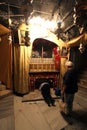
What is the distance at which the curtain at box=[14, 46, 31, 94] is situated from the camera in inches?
273

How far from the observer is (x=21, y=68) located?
6.98 meters

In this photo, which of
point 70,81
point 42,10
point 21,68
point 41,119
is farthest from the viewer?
point 42,10

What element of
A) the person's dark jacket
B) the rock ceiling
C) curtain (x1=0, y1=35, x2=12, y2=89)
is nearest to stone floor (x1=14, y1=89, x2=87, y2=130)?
the person's dark jacket

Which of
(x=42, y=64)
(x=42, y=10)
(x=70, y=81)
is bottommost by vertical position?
(x=70, y=81)

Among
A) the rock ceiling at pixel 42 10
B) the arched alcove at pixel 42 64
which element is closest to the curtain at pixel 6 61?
the rock ceiling at pixel 42 10

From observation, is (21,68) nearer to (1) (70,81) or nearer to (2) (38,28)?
(2) (38,28)

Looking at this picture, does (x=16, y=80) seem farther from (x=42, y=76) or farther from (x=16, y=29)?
(x=16, y=29)

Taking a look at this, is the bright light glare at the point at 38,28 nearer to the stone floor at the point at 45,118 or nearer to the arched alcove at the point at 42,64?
the arched alcove at the point at 42,64

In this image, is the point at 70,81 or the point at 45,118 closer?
the point at 70,81

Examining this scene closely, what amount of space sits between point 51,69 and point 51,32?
2.08 m

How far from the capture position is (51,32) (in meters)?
7.79

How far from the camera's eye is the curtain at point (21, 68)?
693cm

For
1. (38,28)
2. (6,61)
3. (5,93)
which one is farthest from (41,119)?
(38,28)

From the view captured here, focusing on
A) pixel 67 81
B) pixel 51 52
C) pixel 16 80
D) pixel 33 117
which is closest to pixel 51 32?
pixel 51 52
